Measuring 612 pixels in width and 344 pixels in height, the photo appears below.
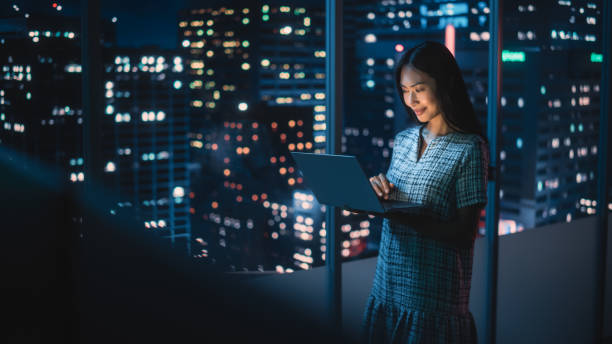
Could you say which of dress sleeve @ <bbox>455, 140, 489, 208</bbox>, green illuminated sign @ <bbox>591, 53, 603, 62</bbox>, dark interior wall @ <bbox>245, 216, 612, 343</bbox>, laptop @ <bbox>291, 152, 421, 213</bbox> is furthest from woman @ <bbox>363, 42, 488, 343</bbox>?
green illuminated sign @ <bbox>591, 53, 603, 62</bbox>

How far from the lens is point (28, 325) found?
4.31 ft

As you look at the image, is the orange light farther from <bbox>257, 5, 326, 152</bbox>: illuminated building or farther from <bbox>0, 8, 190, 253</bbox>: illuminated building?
<bbox>0, 8, 190, 253</bbox>: illuminated building

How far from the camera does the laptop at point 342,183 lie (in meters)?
1.61

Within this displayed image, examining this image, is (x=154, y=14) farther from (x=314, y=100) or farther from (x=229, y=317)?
(x=229, y=317)

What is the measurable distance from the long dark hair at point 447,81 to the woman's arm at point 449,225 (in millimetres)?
265

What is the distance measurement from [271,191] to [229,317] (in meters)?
0.74

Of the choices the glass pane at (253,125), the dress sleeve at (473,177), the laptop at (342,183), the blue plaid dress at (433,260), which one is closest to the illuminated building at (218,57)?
the glass pane at (253,125)

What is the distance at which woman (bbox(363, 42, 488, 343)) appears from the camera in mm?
1776

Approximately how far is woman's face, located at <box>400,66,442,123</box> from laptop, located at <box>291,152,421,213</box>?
0.35m

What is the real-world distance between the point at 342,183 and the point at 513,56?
1671 mm

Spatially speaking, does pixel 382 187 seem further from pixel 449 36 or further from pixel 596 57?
pixel 596 57

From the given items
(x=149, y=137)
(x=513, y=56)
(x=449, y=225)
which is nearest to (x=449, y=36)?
(x=513, y=56)

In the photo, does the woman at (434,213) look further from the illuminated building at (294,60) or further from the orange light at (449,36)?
the orange light at (449,36)

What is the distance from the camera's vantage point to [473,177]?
1.77m
